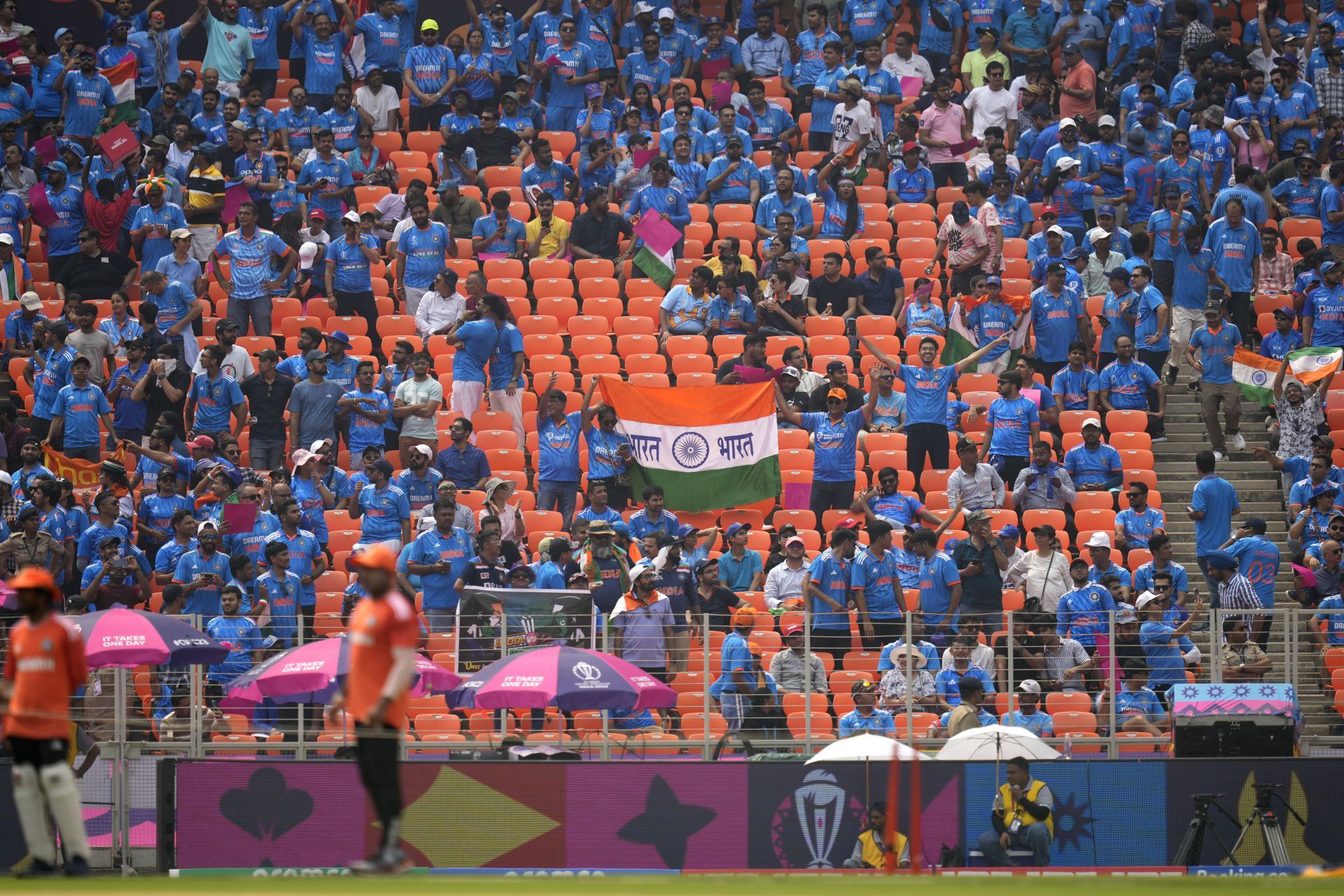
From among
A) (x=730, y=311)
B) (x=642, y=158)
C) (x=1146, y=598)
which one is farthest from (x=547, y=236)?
(x=1146, y=598)

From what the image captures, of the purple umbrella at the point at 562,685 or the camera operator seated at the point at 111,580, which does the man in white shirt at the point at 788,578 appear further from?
the camera operator seated at the point at 111,580

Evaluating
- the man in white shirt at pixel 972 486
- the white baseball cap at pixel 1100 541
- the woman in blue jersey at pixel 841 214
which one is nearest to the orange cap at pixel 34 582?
the white baseball cap at pixel 1100 541

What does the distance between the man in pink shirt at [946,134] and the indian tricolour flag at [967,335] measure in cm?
398

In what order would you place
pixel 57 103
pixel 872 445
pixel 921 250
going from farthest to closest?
1. pixel 57 103
2. pixel 921 250
3. pixel 872 445

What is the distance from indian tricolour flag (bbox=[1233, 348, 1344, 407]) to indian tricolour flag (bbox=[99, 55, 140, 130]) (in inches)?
656

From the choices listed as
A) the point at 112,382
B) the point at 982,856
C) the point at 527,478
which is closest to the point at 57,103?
the point at 112,382

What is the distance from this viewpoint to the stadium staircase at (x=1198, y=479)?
22.0 meters

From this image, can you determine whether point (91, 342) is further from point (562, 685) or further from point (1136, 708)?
point (1136, 708)

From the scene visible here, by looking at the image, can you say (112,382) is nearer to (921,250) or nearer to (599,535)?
(599,535)

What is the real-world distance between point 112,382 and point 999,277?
11.9m

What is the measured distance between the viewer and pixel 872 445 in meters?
22.5

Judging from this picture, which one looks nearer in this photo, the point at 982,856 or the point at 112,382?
the point at 982,856

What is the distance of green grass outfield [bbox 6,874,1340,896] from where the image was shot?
34.8 feet

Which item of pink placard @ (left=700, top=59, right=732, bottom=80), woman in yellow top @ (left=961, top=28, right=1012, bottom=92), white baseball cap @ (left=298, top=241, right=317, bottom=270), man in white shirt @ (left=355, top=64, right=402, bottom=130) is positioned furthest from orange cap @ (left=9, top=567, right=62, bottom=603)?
woman in yellow top @ (left=961, top=28, right=1012, bottom=92)
